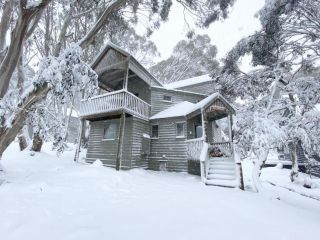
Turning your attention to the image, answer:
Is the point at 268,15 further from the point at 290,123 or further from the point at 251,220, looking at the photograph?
the point at 251,220

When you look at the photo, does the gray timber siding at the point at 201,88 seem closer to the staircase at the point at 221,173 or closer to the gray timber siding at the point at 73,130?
the staircase at the point at 221,173

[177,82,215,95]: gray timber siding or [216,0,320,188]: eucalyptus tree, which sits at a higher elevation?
[177,82,215,95]: gray timber siding

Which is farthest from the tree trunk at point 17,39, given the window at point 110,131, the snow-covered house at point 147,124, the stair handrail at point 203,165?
the stair handrail at point 203,165

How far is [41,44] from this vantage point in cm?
1667

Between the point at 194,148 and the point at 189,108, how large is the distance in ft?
11.2

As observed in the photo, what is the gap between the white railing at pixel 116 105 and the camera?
12531mm

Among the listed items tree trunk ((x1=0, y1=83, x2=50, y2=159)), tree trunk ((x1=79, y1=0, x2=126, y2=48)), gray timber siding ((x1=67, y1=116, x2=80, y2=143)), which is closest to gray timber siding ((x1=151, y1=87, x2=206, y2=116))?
tree trunk ((x1=79, y1=0, x2=126, y2=48))

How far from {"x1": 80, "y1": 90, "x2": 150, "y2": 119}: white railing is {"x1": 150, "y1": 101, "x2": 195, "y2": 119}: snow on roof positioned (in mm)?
1135

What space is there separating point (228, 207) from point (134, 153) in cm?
844

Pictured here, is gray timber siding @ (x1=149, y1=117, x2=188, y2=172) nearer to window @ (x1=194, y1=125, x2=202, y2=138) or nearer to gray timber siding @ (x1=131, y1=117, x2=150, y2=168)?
gray timber siding @ (x1=131, y1=117, x2=150, y2=168)

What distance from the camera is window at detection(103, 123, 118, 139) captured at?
1477 centimetres

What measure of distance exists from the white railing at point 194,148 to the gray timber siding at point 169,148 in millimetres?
480

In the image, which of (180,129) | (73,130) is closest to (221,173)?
(180,129)

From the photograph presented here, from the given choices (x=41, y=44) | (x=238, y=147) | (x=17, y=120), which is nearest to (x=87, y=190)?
(x=17, y=120)
